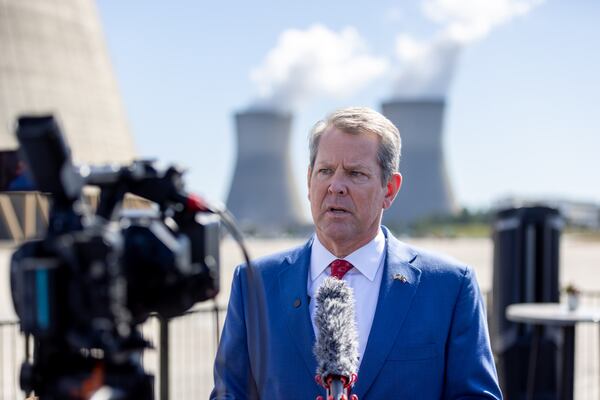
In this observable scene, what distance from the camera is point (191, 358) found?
8.16m

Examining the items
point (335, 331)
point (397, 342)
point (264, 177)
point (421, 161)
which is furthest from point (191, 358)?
point (264, 177)

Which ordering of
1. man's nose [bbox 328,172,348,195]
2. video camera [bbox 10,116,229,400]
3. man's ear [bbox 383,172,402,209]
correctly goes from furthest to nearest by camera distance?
man's ear [bbox 383,172,402,209] < man's nose [bbox 328,172,348,195] < video camera [bbox 10,116,229,400]

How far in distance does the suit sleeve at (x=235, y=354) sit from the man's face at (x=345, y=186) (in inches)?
10.8

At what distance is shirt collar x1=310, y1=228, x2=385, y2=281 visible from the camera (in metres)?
2.15

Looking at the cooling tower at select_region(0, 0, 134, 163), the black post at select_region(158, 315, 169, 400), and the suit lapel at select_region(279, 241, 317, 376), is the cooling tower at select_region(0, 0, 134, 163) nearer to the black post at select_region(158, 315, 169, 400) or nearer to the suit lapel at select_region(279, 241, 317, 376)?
the black post at select_region(158, 315, 169, 400)

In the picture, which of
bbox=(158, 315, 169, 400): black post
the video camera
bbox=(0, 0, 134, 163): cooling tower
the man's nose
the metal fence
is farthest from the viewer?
bbox=(0, 0, 134, 163): cooling tower

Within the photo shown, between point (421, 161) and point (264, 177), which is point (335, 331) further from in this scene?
point (264, 177)

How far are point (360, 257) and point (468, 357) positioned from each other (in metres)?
0.36

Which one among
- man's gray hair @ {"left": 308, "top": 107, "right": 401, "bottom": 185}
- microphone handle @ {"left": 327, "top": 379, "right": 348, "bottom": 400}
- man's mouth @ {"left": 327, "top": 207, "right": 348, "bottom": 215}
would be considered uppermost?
man's gray hair @ {"left": 308, "top": 107, "right": 401, "bottom": 185}

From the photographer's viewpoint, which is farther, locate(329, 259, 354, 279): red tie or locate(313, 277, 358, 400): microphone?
locate(329, 259, 354, 279): red tie

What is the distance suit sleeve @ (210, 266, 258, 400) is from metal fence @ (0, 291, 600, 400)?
3141 mm

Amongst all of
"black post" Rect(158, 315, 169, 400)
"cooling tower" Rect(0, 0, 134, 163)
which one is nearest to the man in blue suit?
"black post" Rect(158, 315, 169, 400)

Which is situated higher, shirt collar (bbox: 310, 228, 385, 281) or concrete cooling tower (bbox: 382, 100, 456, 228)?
concrete cooling tower (bbox: 382, 100, 456, 228)

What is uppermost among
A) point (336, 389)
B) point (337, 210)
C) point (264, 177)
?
point (264, 177)
